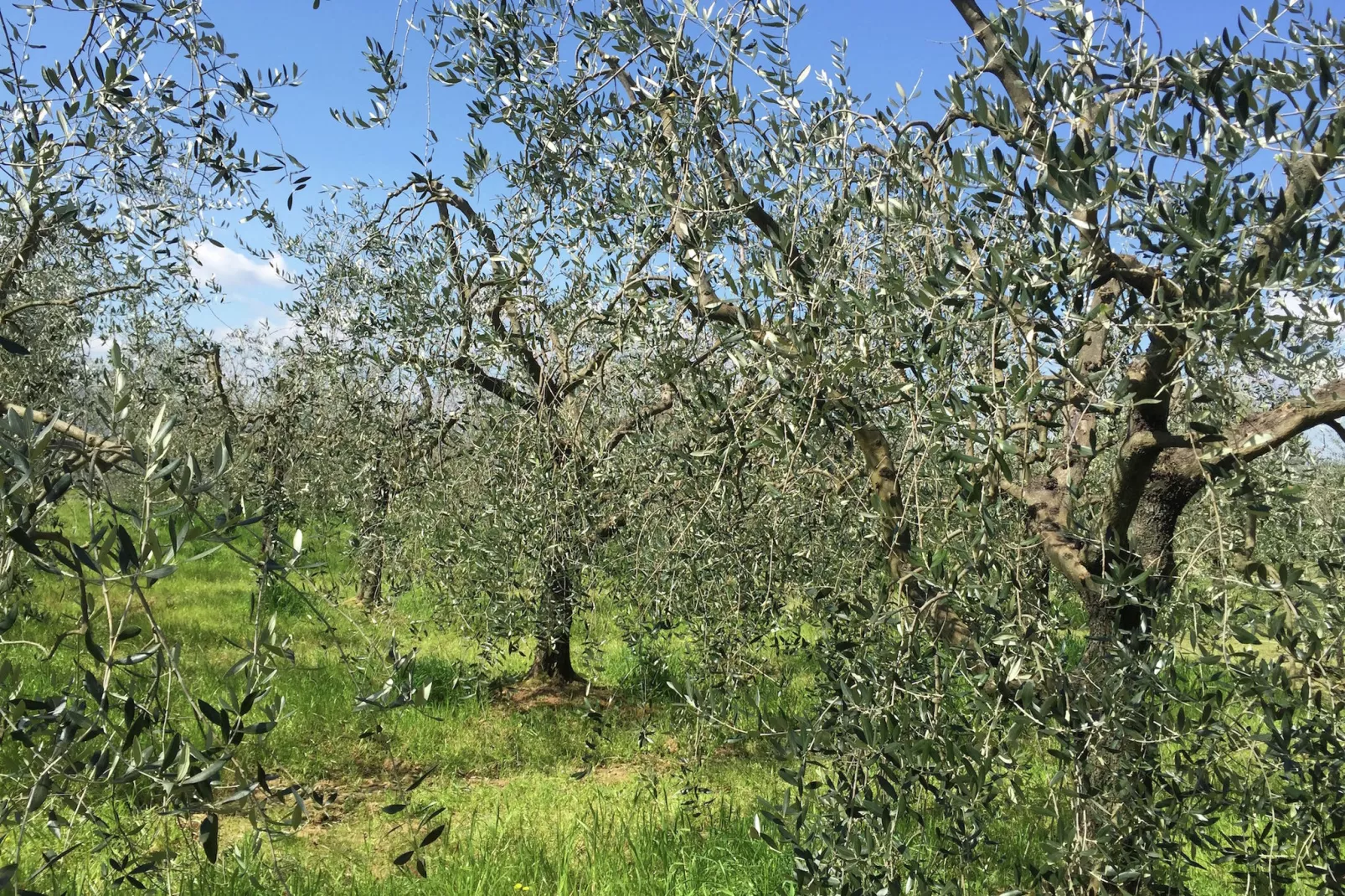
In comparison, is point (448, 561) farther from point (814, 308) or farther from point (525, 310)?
point (814, 308)

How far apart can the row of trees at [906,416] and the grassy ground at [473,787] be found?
1.00m

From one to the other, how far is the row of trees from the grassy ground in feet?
3.28

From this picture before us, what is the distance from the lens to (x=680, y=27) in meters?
3.46

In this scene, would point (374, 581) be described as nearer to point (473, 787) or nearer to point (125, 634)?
point (473, 787)

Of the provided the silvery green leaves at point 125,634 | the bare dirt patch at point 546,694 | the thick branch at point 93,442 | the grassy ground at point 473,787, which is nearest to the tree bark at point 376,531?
the grassy ground at point 473,787

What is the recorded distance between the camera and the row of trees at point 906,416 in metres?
2.47

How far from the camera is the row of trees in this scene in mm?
2467

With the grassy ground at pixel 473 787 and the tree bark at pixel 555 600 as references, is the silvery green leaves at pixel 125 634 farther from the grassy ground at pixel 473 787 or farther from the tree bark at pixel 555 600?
the tree bark at pixel 555 600

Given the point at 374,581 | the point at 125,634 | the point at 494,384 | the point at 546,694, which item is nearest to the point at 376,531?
the point at 494,384

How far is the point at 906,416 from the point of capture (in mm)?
3414

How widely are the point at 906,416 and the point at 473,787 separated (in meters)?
4.84

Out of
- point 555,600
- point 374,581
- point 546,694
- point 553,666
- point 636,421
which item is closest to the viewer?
point 636,421

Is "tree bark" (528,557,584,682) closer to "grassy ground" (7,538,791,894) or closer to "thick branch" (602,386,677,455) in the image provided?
"grassy ground" (7,538,791,894)

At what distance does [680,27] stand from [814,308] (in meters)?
1.39
